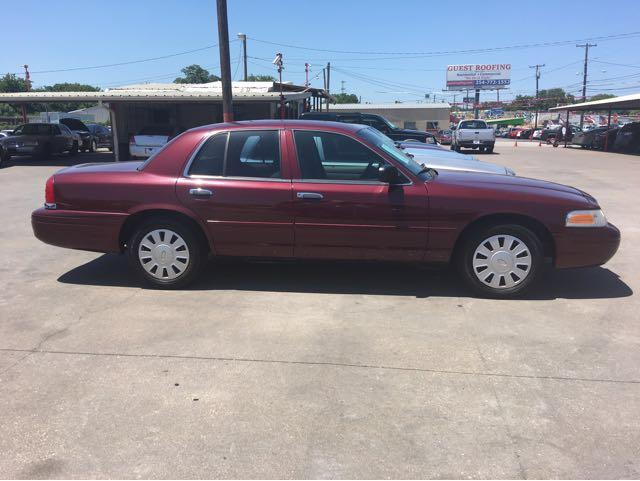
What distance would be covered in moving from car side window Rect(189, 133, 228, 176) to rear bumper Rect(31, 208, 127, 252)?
839 millimetres

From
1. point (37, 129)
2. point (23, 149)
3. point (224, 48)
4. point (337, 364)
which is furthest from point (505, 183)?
point (37, 129)

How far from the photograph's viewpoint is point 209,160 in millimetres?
5195

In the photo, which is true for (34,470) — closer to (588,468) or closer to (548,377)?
(588,468)

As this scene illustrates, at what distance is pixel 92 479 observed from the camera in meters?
2.58

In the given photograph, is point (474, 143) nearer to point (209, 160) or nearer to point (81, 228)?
point (209, 160)

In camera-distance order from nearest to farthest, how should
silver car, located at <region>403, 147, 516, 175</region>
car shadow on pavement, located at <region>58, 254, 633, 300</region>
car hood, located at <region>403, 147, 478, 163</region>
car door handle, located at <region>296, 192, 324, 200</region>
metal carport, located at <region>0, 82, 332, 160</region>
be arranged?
car door handle, located at <region>296, 192, 324, 200</region>, car shadow on pavement, located at <region>58, 254, 633, 300</region>, silver car, located at <region>403, 147, 516, 175</region>, car hood, located at <region>403, 147, 478, 163</region>, metal carport, located at <region>0, 82, 332, 160</region>

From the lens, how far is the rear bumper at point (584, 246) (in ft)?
16.2

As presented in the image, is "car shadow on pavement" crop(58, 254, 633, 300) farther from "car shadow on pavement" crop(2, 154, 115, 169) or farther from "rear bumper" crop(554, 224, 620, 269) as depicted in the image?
"car shadow on pavement" crop(2, 154, 115, 169)

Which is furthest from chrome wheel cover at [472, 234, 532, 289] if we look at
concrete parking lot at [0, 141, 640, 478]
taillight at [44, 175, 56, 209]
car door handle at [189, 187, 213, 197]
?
taillight at [44, 175, 56, 209]

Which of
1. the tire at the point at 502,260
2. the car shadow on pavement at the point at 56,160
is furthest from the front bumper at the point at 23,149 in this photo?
the tire at the point at 502,260

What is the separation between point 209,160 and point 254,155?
44cm

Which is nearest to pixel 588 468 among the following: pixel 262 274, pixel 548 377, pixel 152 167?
pixel 548 377

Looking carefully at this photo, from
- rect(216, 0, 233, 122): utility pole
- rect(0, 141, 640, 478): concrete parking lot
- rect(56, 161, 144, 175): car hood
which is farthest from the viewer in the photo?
rect(216, 0, 233, 122): utility pole

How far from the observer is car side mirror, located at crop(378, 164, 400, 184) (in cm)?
485
